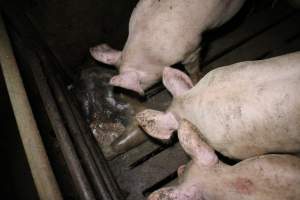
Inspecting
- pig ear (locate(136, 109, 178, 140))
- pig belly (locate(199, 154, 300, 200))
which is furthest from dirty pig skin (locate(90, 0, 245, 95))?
pig belly (locate(199, 154, 300, 200))

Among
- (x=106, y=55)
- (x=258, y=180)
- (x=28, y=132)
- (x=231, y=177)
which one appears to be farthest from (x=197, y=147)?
(x=106, y=55)

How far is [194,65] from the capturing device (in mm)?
2830

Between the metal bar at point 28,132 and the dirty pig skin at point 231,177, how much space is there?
632 millimetres

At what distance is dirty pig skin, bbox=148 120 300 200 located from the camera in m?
1.73

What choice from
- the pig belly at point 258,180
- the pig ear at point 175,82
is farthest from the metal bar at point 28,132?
the pig ear at point 175,82

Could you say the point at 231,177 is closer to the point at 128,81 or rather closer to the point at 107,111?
the point at 128,81

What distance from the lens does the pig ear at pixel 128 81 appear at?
2.57 metres

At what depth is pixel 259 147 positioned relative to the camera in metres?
1.99

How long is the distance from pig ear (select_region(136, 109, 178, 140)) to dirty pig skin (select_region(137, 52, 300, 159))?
4.1 inches

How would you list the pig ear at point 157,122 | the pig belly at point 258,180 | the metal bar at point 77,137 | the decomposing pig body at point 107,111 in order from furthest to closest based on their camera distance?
1. the decomposing pig body at point 107,111
2. the pig ear at point 157,122
3. the metal bar at point 77,137
4. the pig belly at point 258,180

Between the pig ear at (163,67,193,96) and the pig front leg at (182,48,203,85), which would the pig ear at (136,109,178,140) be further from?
the pig front leg at (182,48,203,85)

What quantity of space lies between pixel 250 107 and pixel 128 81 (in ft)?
3.45

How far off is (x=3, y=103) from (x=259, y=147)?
2.09 metres

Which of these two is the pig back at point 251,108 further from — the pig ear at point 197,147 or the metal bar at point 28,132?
the metal bar at point 28,132
